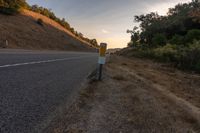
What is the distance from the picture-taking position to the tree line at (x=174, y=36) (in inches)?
606

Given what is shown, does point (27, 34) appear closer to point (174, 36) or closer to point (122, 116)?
point (174, 36)

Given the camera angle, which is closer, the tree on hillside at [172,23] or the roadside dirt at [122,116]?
the roadside dirt at [122,116]

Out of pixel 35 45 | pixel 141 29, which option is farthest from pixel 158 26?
pixel 35 45

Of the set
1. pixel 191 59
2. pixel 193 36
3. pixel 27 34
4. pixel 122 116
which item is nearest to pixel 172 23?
pixel 193 36

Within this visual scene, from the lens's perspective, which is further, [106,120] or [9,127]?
[106,120]

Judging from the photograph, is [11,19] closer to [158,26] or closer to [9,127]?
[158,26]

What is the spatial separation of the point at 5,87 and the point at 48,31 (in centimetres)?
4015

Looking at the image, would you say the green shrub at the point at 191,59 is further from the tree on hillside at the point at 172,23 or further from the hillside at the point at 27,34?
the hillside at the point at 27,34

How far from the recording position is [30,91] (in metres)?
4.11

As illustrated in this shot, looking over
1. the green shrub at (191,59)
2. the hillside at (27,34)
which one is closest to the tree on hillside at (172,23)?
the green shrub at (191,59)

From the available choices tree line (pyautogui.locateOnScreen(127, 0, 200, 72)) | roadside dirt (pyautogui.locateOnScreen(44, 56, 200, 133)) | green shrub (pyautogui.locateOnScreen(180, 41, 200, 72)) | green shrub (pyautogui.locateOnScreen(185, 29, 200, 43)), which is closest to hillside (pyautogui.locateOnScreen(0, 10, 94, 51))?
tree line (pyautogui.locateOnScreen(127, 0, 200, 72))

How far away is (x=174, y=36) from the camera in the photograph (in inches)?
1163

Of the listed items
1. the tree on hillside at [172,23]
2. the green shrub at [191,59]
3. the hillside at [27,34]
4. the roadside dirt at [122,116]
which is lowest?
the roadside dirt at [122,116]

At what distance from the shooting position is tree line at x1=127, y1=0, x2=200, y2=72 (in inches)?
606
